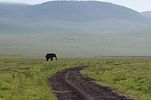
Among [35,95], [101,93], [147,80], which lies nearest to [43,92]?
[35,95]

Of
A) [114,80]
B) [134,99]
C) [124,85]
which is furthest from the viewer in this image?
[114,80]

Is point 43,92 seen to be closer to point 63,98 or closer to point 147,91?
point 63,98

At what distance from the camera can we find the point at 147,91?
26.7 meters

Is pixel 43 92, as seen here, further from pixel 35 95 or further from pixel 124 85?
pixel 124 85

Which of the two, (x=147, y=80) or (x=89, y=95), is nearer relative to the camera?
(x=89, y=95)

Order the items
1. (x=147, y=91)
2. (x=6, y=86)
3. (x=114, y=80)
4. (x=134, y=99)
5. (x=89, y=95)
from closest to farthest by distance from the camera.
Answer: (x=134, y=99) → (x=89, y=95) → (x=147, y=91) → (x=6, y=86) → (x=114, y=80)

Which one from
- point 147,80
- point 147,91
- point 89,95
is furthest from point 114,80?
point 89,95

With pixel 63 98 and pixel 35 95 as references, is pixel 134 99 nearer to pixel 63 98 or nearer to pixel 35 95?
pixel 63 98

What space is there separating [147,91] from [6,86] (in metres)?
9.56

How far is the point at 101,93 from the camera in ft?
85.9

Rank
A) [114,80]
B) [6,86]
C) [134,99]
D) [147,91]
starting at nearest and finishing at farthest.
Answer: [134,99]
[147,91]
[6,86]
[114,80]

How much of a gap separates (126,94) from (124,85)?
5.52 m

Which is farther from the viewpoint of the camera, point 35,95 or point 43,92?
point 43,92

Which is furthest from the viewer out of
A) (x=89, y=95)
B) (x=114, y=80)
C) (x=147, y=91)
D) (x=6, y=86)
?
(x=114, y=80)
